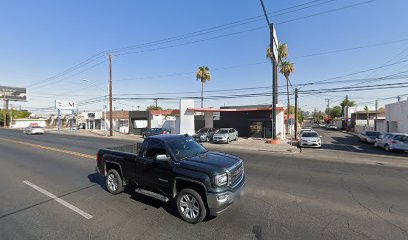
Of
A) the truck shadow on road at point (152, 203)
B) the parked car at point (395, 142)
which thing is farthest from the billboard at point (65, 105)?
the parked car at point (395, 142)

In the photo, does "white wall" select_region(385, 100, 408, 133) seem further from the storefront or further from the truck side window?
the truck side window

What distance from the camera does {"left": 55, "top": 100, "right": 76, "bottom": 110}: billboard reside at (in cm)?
5225

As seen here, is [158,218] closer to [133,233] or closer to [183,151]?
[133,233]

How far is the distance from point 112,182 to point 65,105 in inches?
2295

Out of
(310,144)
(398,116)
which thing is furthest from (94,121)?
(398,116)

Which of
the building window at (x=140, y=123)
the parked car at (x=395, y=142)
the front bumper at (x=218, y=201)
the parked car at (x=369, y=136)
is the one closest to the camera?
the front bumper at (x=218, y=201)

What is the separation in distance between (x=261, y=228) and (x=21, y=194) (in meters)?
6.86

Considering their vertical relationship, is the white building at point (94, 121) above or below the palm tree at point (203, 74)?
below

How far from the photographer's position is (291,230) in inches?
160

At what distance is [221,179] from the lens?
4297 millimetres

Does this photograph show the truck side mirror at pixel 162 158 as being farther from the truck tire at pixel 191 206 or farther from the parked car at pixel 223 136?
the parked car at pixel 223 136

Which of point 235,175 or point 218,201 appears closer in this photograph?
point 218,201

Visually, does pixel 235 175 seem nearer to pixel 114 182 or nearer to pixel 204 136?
pixel 114 182

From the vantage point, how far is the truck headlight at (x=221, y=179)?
13.8ft
